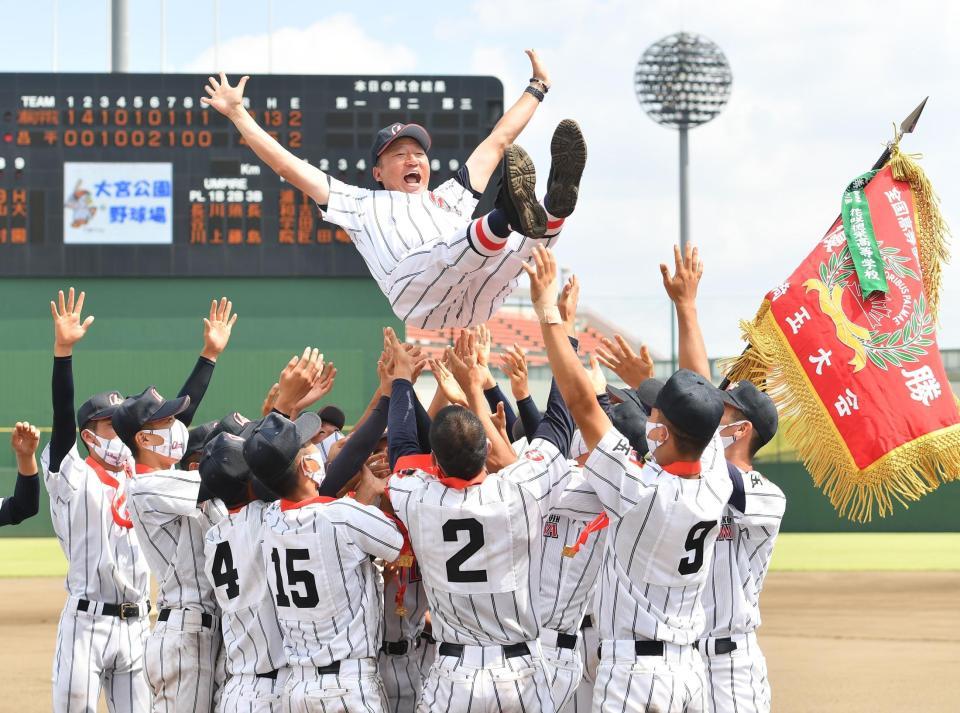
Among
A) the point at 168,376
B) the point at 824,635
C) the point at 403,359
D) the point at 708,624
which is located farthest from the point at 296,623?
the point at 168,376

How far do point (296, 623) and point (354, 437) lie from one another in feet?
2.13

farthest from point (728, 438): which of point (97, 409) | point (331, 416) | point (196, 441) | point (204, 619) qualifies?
point (97, 409)

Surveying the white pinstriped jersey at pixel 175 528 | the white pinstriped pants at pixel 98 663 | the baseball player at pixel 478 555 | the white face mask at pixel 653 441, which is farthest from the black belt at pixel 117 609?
the white face mask at pixel 653 441

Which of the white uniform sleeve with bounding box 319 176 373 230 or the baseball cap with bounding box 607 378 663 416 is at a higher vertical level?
the white uniform sleeve with bounding box 319 176 373 230

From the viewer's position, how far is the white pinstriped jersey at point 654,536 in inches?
158

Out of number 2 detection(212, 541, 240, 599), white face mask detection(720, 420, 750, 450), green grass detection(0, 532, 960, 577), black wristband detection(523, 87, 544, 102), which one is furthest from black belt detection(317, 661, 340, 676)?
green grass detection(0, 532, 960, 577)

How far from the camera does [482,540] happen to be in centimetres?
421

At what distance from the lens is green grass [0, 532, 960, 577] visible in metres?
15.3

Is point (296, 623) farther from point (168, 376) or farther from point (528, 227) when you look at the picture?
point (168, 376)

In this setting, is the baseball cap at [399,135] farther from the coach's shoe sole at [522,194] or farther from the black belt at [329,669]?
the black belt at [329,669]

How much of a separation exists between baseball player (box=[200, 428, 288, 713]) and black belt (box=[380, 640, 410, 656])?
47 cm

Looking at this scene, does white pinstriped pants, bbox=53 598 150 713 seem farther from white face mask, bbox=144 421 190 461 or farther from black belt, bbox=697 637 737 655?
black belt, bbox=697 637 737 655

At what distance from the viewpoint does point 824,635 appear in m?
10.4

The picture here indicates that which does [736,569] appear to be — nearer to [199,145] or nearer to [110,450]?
[110,450]
